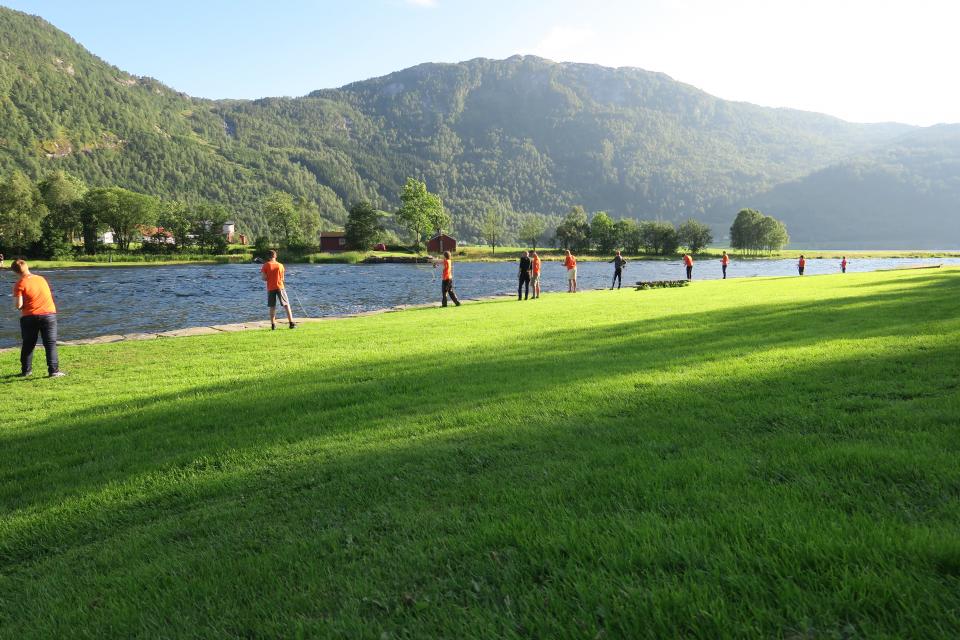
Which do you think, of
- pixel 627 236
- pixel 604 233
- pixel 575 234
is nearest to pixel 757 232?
pixel 627 236

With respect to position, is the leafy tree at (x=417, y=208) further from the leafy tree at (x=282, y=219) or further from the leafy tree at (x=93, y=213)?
the leafy tree at (x=93, y=213)

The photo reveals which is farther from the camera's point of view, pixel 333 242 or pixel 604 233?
pixel 604 233

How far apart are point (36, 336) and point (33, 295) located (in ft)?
2.78

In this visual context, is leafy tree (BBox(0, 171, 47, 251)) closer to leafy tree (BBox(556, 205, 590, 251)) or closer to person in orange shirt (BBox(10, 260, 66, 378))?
person in orange shirt (BBox(10, 260, 66, 378))

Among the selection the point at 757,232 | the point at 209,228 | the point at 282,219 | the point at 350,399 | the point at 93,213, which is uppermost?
the point at 282,219

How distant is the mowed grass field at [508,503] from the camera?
2410 millimetres

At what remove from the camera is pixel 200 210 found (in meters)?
119

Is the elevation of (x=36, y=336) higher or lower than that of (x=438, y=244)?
lower

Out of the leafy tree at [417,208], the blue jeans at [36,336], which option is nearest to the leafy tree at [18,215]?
the leafy tree at [417,208]

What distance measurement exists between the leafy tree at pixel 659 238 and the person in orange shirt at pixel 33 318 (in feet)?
441

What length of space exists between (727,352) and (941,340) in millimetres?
3084

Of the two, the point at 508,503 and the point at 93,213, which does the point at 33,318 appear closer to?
the point at 508,503

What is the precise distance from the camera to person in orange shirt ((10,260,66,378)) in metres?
10.5

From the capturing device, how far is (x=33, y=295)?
1076cm
